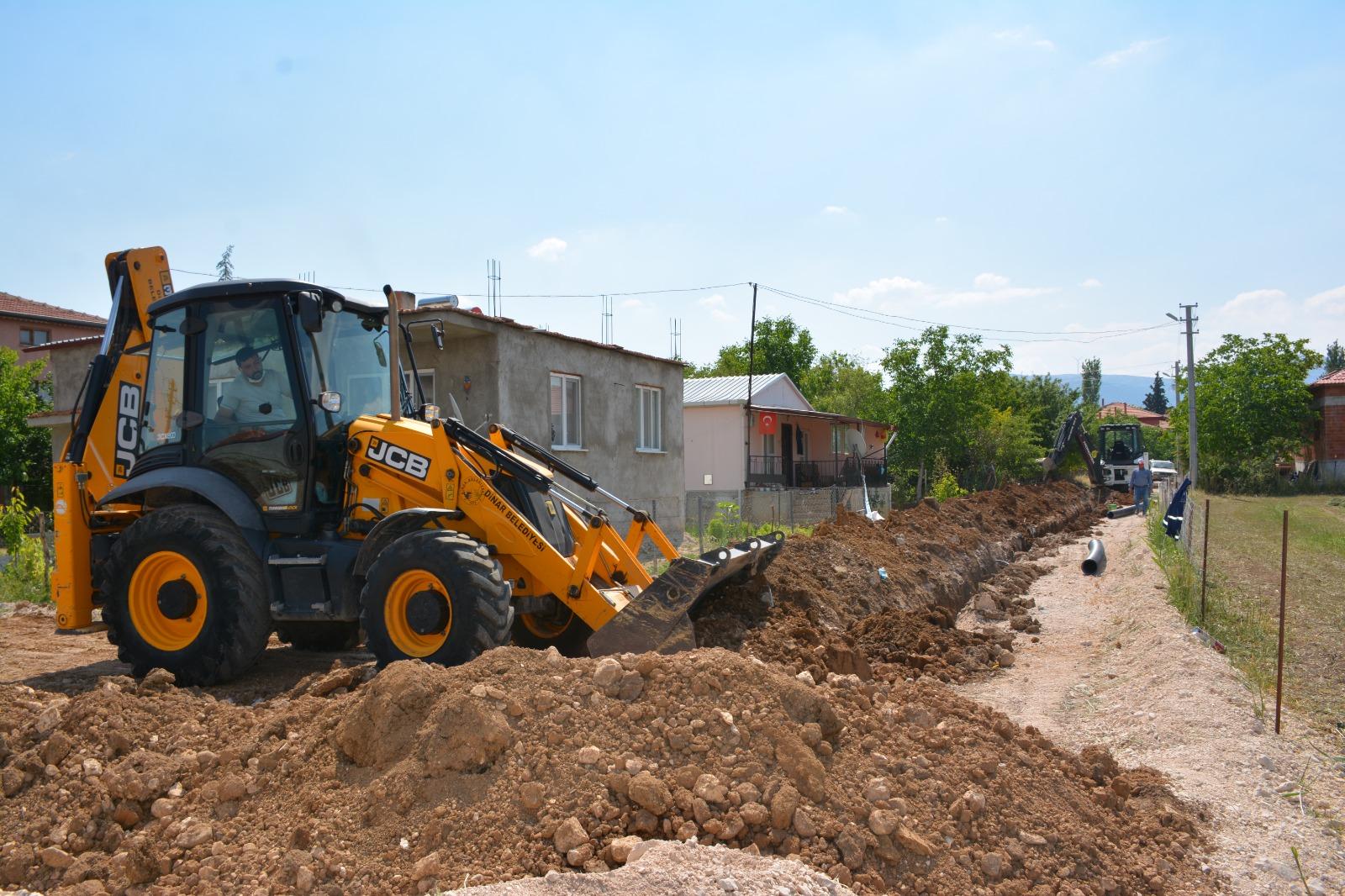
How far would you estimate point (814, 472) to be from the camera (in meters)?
39.1

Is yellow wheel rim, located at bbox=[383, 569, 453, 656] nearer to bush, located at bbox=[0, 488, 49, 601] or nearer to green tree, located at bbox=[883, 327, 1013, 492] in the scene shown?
bush, located at bbox=[0, 488, 49, 601]

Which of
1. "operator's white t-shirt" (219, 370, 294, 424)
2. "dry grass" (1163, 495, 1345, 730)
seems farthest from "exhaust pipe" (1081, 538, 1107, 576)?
"operator's white t-shirt" (219, 370, 294, 424)

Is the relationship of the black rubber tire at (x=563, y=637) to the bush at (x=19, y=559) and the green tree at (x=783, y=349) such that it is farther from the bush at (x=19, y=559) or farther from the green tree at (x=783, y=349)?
the green tree at (x=783, y=349)

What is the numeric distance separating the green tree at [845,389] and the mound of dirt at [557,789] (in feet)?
166

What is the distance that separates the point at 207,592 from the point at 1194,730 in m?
6.69

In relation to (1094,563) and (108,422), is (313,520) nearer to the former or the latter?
(108,422)

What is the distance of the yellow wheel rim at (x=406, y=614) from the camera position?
6520 millimetres

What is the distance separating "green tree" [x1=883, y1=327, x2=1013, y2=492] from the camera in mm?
41062

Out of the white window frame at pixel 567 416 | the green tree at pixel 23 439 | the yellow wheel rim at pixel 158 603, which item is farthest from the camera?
the green tree at pixel 23 439

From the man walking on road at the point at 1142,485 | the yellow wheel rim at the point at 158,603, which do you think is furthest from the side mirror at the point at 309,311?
the man walking on road at the point at 1142,485

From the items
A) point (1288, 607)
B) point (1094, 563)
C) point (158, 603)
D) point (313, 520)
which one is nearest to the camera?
point (158, 603)

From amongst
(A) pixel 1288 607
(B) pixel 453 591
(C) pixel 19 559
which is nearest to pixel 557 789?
(B) pixel 453 591

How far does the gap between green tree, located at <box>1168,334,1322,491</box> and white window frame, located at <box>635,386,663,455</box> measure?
1558 inches

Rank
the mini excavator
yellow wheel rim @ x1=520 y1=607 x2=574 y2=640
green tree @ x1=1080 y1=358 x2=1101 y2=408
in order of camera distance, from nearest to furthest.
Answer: yellow wheel rim @ x1=520 y1=607 x2=574 y2=640 → the mini excavator → green tree @ x1=1080 y1=358 x2=1101 y2=408
